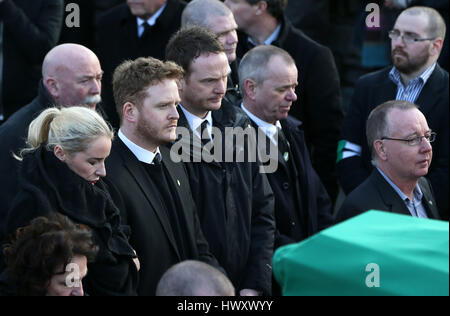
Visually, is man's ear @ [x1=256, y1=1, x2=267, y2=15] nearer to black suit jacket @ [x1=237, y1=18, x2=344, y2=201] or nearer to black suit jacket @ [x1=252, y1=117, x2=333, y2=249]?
black suit jacket @ [x1=237, y1=18, x2=344, y2=201]

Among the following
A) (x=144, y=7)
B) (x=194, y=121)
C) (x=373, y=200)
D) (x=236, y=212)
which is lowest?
(x=236, y=212)

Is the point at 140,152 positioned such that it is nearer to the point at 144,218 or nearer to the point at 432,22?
the point at 144,218

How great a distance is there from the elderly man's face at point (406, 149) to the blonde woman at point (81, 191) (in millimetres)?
1695

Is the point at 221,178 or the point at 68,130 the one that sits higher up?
the point at 68,130

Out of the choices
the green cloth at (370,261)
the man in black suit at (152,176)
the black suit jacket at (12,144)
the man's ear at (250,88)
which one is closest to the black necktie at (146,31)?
the man's ear at (250,88)

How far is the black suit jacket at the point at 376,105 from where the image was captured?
6.22 metres

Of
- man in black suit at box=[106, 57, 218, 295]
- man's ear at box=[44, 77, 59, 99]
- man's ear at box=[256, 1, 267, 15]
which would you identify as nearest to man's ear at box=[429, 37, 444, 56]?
man's ear at box=[256, 1, 267, 15]

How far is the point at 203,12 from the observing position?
20.3ft

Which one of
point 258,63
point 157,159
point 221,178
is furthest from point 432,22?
point 157,159

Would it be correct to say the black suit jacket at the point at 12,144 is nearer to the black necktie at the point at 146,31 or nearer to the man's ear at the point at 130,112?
the man's ear at the point at 130,112

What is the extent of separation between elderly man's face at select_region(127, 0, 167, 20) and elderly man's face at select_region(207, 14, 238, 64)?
103 cm

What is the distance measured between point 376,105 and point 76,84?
7.28ft

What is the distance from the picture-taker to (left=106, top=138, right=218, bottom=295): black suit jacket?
14.5ft
